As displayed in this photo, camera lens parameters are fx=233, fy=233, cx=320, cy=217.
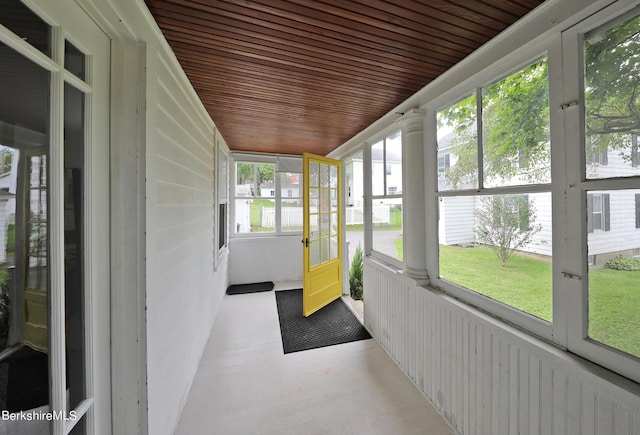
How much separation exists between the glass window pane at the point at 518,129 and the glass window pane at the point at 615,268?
257 mm

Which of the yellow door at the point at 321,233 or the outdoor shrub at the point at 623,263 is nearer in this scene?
the outdoor shrub at the point at 623,263

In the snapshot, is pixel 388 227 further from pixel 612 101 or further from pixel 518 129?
pixel 612 101

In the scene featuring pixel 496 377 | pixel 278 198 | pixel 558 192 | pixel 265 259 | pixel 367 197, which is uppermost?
pixel 278 198

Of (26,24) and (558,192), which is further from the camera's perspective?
(558,192)

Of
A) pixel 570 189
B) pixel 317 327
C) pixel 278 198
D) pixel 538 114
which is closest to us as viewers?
pixel 570 189

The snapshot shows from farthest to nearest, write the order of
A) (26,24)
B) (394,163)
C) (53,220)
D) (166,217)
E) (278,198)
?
(278,198) < (394,163) < (166,217) < (53,220) < (26,24)

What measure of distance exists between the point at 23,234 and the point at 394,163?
246cm

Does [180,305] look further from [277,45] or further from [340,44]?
[340,44]

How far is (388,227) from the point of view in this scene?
2.64m

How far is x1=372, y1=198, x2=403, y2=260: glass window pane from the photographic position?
2395 millimetres

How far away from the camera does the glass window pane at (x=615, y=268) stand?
897mm

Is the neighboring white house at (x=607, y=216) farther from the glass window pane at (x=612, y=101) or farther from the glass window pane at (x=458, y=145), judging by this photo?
the glass window pane at (x=458, y=145)

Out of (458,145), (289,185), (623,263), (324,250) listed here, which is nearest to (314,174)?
(324,250)

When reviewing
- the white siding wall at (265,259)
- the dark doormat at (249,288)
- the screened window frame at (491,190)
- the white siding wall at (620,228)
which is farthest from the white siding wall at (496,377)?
the white siding wall at (265,259)
